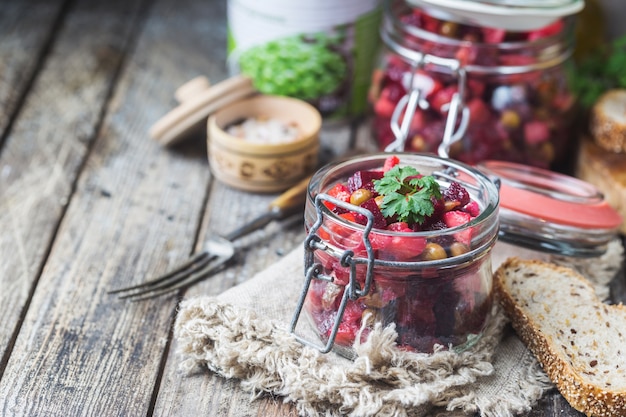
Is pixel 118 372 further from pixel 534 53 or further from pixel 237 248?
pixel 534 53

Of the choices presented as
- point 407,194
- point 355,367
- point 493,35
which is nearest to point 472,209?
point 407,194

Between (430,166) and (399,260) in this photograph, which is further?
(430,166)

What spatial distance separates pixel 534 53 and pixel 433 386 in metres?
1.01

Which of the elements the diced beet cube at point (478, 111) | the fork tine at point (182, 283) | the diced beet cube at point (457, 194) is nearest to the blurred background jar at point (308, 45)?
the diced beet cube at point (478, 111)

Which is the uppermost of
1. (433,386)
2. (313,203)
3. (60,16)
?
(313,203)

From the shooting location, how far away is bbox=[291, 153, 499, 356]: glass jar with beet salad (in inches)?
55.4

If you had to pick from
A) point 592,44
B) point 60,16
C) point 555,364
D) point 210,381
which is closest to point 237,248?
point 210,381

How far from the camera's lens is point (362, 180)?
5.10ft

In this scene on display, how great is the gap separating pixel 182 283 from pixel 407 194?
2.00 ft

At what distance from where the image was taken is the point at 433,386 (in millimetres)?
1443

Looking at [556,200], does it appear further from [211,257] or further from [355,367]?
[211,257]

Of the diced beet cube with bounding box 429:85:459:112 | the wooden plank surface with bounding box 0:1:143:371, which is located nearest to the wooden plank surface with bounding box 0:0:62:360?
the wooden plank surface with bounding box 0:1:143:371

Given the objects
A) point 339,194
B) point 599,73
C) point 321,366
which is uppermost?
point 339,194

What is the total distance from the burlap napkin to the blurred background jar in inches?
37.2
